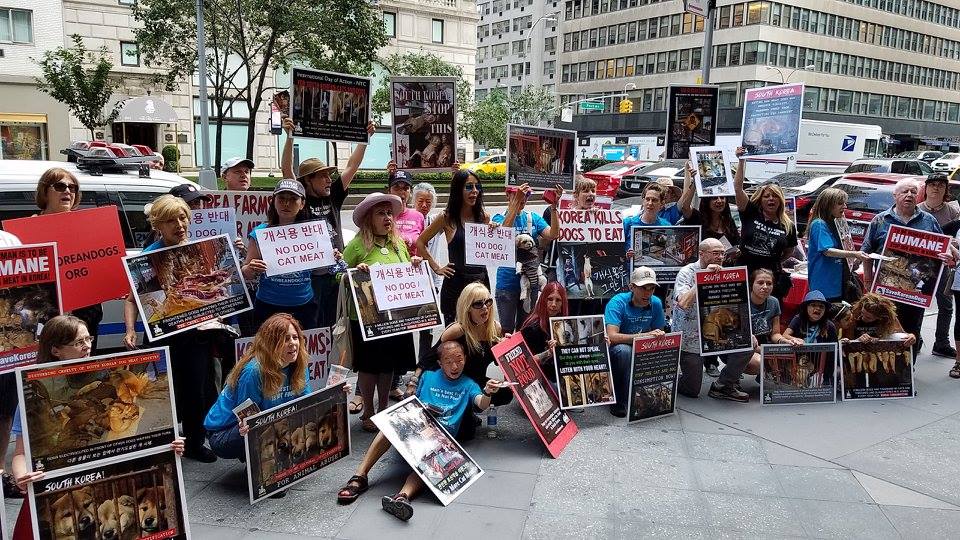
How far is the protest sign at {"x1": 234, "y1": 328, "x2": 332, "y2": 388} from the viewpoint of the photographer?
533cm

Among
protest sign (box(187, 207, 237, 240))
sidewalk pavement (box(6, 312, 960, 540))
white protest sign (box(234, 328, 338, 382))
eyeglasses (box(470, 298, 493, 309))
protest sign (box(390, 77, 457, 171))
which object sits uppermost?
protest sign (box(390, 77, 457, 171))

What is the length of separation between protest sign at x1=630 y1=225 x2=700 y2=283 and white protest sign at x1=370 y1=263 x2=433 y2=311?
91.9 inches

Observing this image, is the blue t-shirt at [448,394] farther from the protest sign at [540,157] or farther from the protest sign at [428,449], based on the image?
the protest sign at [540,157]

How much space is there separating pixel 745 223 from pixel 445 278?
303cm

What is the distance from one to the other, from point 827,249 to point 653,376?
2424 millimetres

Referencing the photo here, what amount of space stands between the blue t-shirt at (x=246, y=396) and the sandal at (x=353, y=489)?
0.62 meters

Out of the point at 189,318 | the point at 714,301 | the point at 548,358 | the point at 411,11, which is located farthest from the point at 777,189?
the point at 411,11

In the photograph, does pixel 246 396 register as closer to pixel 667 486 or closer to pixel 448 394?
pixel 448 394

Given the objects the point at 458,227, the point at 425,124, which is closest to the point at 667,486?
the point at 458,227

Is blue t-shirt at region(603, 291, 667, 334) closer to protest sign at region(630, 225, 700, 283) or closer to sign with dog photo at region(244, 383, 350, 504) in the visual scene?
protest sign at region(630, 225, 700, 283)

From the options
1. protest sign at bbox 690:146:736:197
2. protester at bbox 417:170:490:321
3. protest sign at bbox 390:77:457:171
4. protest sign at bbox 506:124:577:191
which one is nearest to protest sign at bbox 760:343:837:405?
protest sign at bbox 690:146:736:197

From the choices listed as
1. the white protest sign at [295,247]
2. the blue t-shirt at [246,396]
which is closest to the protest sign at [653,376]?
the white protest sign at [295,247]

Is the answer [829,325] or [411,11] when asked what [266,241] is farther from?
[411,11]

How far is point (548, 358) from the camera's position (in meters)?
5.54
